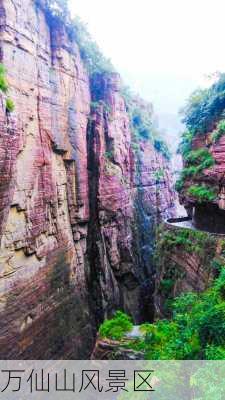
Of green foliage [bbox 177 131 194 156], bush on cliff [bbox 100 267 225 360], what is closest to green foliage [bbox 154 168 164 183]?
green foliage [bbox 177 131 194 156]

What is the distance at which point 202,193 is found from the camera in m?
15.4

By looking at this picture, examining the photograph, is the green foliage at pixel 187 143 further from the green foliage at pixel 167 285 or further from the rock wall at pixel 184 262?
the green foliage at pixel 167 285

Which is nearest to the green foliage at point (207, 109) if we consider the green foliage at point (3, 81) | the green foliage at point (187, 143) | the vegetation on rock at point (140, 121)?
the green foliage at point (187, 143)

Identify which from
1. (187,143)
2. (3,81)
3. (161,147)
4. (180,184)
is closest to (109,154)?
(187,143)

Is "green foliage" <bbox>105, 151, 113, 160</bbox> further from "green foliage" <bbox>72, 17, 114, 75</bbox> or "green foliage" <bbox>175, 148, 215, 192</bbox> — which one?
"green foliage" <bbox>175, 148, 215, 192</bbox>

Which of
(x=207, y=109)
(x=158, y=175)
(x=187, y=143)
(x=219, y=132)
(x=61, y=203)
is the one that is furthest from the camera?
(x=158, y=175)

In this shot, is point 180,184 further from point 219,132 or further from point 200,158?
point 219,132

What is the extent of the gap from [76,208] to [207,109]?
9475 millimetres

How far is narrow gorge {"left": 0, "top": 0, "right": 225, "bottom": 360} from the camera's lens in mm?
14547

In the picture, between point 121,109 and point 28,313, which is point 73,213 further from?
point 121,109

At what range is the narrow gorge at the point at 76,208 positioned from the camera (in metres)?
14.5

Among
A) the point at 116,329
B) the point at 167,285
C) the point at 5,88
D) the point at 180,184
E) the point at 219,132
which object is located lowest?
the point at 116,329

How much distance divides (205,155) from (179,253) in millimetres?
4447

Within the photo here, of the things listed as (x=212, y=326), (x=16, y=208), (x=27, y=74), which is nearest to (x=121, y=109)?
(x=27, y=74)
